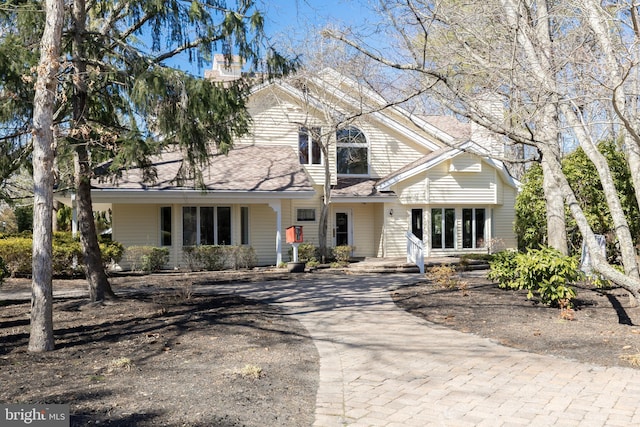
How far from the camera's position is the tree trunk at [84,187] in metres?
9.26

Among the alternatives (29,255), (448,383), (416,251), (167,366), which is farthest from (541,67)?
(29,255)

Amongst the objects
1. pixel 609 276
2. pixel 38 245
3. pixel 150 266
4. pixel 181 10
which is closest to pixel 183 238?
pixel 150 266

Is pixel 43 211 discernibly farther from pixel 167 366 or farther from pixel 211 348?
pixel 211 348

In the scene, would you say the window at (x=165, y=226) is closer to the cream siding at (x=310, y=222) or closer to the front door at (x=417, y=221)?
the cream siding at (x=310, y=222)

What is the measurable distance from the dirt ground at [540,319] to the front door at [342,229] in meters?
8.95

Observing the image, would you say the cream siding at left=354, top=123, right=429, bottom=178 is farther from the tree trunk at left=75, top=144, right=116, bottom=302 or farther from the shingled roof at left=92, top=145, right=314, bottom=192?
the tree trunk at left=75, top=144, right=116, bottom=302

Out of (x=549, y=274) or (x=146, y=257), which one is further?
(x=146, y=257)

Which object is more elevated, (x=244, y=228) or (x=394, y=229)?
(x=244, y=228)

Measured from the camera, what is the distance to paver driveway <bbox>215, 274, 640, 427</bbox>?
454cm

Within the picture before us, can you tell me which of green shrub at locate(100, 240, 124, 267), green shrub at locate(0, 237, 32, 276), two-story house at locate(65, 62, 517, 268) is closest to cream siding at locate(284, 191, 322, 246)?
two-story house at locate(65, 62, 517, 268)

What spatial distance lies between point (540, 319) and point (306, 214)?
1315cm

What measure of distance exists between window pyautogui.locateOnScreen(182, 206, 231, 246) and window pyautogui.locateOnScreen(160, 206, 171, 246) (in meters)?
0.57

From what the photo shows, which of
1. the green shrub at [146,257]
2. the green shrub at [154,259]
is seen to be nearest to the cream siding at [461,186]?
the green shrub at [154,259]

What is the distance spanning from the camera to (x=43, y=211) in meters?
6.48
